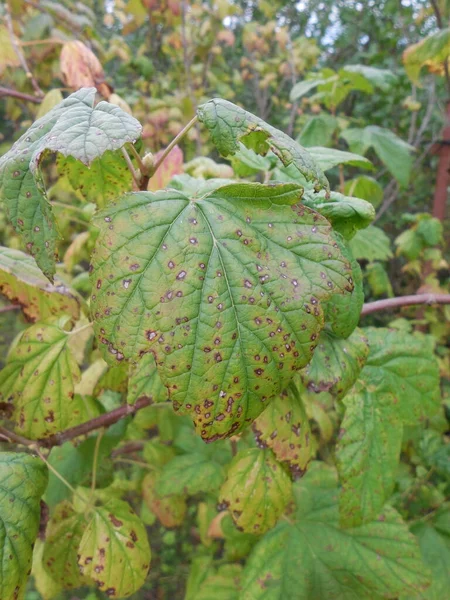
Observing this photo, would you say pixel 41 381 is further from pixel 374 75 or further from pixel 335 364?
pixel 374 75

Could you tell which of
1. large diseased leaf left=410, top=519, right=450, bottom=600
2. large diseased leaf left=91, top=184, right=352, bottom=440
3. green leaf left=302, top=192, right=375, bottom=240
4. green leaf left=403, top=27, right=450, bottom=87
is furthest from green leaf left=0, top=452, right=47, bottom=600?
green leaf left=403, top=27, right=450, bottom=87

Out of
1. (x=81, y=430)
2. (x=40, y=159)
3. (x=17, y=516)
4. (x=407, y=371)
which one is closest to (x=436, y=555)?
(x=407, y=371)

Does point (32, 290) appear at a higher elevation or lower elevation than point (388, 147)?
lower

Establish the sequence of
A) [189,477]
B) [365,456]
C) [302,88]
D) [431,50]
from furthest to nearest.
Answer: [431,50] → [302,88] → [189,477] → [365,456]

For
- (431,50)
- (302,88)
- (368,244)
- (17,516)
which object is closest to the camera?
(17,516)

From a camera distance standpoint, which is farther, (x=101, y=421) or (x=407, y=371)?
(x=407, y=371)

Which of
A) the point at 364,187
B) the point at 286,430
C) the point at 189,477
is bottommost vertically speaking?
the point at 189,477

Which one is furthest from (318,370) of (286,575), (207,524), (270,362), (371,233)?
(207,524)

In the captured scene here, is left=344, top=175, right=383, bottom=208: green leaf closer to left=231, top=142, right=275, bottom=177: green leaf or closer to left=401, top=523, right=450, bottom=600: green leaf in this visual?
left=231, top=142, right=275, bottom=177: green leaf
